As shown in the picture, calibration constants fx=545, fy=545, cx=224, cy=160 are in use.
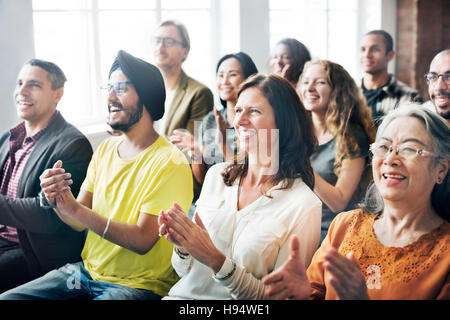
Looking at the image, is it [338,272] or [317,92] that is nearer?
[338,272]

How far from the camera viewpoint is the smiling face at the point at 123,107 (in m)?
1.57

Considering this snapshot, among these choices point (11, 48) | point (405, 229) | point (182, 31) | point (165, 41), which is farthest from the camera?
point (182, 31)

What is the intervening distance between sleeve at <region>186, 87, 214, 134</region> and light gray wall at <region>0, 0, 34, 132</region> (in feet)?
2.11

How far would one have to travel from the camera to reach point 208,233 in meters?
1.36

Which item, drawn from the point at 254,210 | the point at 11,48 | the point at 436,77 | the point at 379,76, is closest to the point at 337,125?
the point at 436,77

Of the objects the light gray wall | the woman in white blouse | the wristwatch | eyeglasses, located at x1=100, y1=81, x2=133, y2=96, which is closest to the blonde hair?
the woman in white blouse

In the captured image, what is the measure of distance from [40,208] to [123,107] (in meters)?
0.43

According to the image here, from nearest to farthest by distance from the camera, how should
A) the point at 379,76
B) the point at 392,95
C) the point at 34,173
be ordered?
the point at 34,173 < the point at 392,95 < the point at 379,76

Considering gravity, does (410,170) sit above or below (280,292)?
above

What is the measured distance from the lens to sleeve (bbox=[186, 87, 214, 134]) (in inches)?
84.7

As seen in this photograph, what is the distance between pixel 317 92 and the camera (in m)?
1.90

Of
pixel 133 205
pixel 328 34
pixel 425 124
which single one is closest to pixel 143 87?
pixel 133 205

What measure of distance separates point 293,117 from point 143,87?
0.48 metres

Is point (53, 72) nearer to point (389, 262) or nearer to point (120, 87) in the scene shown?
point (120, 87)
